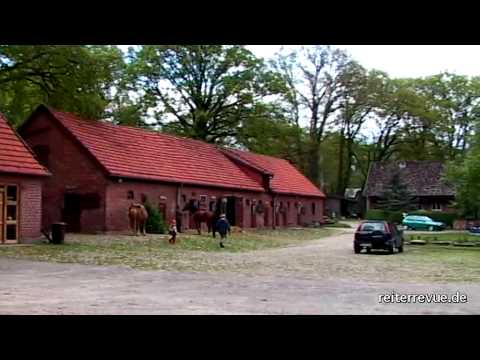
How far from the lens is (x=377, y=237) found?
2328cm

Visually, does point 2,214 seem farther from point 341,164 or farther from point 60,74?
point 341,164

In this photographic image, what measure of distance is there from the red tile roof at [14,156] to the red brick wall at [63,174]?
4656mm

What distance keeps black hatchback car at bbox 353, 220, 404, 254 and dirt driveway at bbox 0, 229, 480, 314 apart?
4.05 metres

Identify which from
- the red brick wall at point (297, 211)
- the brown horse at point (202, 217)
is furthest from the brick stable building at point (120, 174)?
the red brick wall at point (297, 211)

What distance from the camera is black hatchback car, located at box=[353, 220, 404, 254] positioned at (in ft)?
76.0

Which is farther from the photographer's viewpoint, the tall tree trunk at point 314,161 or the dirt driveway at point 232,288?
the tall tree trunk at point 314,161

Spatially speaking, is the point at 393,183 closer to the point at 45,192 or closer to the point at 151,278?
the point at 45,192

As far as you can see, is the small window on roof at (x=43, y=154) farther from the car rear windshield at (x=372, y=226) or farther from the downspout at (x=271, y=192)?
the downspout at (x=271, y=192)

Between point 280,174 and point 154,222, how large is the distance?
2122cm

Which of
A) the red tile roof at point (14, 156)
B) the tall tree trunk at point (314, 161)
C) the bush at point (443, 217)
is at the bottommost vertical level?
the bush at point (443, 217)

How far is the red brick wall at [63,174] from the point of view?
28453mm

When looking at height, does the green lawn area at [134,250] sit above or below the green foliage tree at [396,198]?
below

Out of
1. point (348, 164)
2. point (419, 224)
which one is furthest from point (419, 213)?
point (348, 164)
